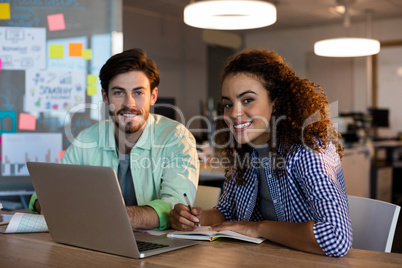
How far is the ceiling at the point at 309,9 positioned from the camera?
675cm

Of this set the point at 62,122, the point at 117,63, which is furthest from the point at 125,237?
the point at 62,122

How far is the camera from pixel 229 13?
9.07 feet

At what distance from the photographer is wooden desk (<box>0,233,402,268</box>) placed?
121 cm

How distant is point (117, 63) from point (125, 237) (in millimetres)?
1048

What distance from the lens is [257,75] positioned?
166cm

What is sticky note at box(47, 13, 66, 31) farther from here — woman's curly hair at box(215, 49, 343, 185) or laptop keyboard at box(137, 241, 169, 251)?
laptop keyboard at box(137, 241, 169, 251)

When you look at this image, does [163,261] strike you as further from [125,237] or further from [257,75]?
[257,75]

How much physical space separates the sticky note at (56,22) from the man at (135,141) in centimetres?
111

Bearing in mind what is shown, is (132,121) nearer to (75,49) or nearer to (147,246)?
(147,246)

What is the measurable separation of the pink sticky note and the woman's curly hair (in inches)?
67.7

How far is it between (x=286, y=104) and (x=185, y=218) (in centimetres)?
52

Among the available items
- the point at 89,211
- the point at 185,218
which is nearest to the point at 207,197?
the point at 185,218

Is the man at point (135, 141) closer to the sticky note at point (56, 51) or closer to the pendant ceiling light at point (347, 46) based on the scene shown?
the sticky note at point (56, 51)

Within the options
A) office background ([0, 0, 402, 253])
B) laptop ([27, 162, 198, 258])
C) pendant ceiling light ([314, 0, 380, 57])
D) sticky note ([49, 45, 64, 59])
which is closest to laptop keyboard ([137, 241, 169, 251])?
laptop ([27, 162, 198, 258])
